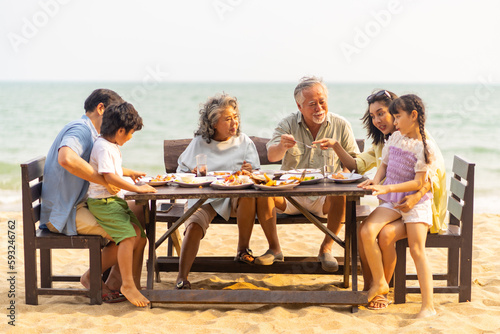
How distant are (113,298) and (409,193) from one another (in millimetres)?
Answer: 1922

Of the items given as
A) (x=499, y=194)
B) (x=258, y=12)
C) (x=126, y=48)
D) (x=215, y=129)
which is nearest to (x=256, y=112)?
(x=258, y=12)

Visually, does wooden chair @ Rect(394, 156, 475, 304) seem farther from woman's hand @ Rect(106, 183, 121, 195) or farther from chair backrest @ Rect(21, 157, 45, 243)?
chair backrest @ Rect(21, 157, 45, 243)

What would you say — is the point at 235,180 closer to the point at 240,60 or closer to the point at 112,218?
the point at 112,218

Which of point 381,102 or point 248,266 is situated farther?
point 248,266

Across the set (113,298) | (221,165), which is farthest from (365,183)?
(113,298)

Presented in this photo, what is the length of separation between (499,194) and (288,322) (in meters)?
7.92

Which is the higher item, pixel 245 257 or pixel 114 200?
pixel 114 200

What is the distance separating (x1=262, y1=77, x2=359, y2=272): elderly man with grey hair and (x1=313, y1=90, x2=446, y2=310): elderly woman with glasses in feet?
0.62

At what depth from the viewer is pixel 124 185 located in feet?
11.3

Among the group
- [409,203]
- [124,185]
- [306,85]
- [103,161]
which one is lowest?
[409,203]

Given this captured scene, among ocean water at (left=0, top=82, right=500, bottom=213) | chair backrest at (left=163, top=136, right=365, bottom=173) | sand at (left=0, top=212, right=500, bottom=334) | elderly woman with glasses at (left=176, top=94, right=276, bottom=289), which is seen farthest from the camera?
ocean water at (left=0, top=82, right=500, bottom=213)

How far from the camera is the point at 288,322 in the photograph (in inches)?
133

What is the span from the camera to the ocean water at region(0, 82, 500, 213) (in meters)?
13.2

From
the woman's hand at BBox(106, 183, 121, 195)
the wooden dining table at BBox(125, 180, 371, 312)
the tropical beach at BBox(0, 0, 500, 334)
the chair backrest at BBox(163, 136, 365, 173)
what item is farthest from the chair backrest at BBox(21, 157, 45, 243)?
the tropical beach at BBox(0, 0, 500, 334)
